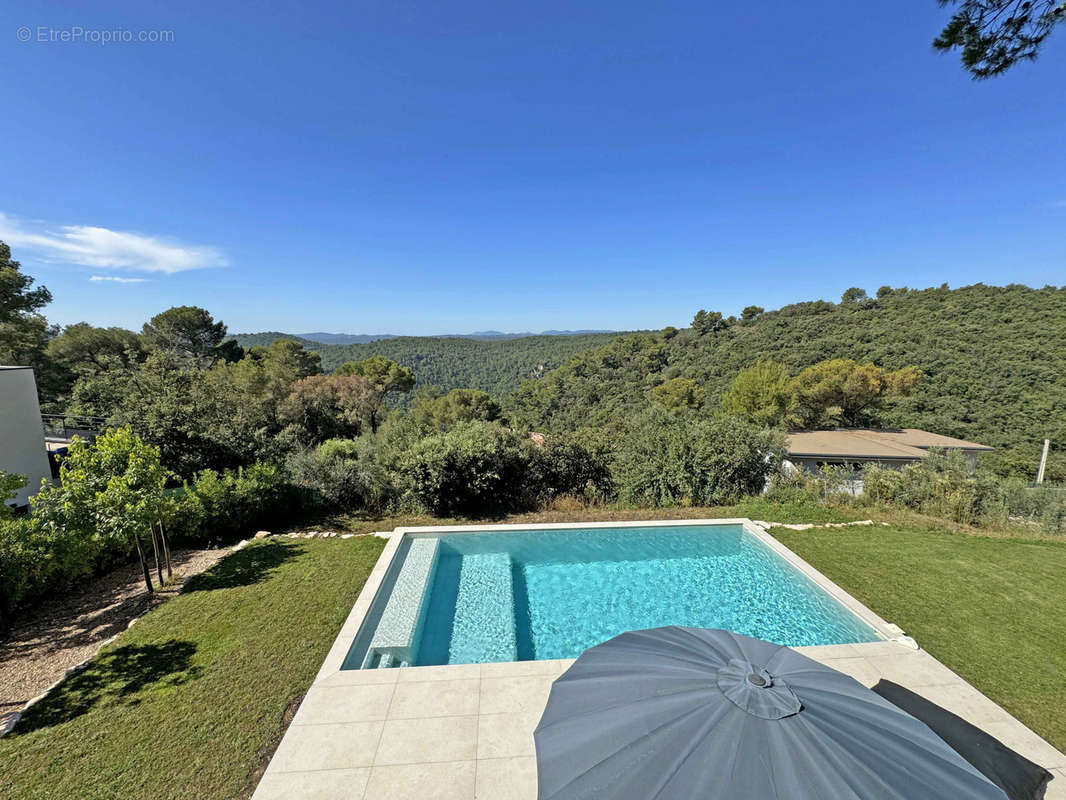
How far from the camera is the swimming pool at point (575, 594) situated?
5598mm

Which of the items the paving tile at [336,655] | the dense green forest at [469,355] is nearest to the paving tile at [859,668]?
the paving tile at [336,655]

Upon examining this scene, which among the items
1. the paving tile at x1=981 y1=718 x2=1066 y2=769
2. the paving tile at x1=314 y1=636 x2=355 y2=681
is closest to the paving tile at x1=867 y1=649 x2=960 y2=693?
the paving tile at x1=981 y1=718 x2=1066 y2=769

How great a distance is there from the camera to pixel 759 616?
20.7 ft

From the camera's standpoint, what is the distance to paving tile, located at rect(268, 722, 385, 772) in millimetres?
3484

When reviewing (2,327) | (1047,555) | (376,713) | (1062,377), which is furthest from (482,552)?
(1062,377)

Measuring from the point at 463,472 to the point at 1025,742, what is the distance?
342 inches

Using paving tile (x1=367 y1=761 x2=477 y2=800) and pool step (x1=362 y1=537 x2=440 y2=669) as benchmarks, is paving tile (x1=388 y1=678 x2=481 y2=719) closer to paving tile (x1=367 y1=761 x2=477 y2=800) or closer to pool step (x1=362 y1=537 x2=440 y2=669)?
paving tile (x1=367 y1=761 x2=477 y2=800)

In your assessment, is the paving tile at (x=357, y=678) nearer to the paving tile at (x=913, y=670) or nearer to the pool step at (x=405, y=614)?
the pool step at (x=405, y=614)

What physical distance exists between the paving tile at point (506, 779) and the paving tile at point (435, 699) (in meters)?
0.65

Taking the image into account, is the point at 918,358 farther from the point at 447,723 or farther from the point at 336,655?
the point at 336,655

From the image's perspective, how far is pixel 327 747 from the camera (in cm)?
364

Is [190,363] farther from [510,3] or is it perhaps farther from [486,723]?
[486,723]

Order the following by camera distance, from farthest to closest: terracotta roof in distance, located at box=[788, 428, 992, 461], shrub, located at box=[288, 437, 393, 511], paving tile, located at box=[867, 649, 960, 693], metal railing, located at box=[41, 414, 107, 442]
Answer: terracotta roof in distance, located at box=[788, 428, 992, 461], metal railing, located at box=[41, 414, 107, 442], shrub, located at box=[288, 437, 393, 511], paving tile, located at box=[867, 649, 960, 693]

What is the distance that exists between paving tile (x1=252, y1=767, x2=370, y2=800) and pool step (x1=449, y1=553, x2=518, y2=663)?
1.97m
